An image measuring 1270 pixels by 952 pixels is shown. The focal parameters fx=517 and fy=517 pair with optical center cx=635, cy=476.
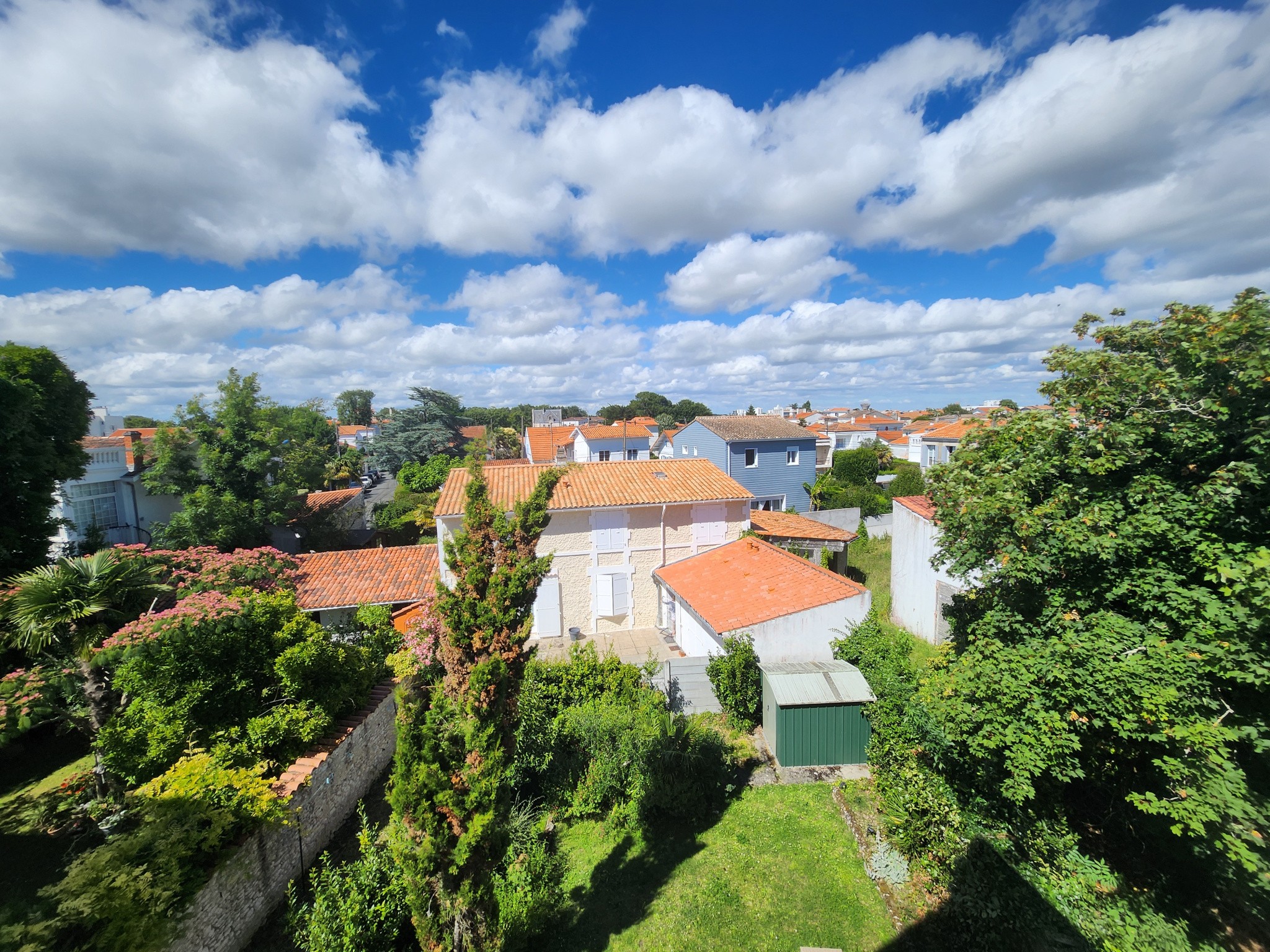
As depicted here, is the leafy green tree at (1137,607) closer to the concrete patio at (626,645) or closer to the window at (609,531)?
the concrete patio at (626,645)

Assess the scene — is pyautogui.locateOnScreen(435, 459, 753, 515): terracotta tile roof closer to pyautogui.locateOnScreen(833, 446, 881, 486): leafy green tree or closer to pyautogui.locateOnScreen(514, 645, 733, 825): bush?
pyautogui.locateOnScreen(514, 645, 733, 825): bush

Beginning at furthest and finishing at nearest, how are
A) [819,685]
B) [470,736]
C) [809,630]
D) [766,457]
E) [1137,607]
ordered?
[766,457], [809,630], [819,685], [1137,607], [470,736]

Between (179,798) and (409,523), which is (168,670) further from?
(409,523)

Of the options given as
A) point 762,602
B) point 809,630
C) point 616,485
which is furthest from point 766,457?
point 809,630

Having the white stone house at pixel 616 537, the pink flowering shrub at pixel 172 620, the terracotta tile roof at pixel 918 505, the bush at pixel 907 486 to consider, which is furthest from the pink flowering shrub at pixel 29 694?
the bush at pixel 907 486

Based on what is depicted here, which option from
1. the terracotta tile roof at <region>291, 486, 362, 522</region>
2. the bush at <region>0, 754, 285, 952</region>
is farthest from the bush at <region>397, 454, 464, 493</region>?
the bush at <region>0, 754, 285, 952</region>

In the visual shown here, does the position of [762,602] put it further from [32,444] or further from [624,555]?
[32,444]
